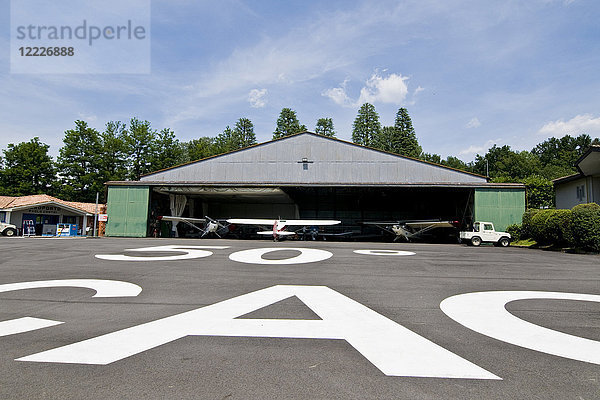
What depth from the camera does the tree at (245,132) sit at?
70.9 metres

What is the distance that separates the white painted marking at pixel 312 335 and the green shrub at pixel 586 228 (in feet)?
51.3

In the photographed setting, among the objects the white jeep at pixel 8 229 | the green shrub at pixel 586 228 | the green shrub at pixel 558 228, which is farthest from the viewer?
the white jeep at pixel 8 229

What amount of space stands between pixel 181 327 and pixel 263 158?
2487 cm

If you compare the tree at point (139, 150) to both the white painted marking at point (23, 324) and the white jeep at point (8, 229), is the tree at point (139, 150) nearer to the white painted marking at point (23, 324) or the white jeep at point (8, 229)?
the white jeep at point (8, 229)

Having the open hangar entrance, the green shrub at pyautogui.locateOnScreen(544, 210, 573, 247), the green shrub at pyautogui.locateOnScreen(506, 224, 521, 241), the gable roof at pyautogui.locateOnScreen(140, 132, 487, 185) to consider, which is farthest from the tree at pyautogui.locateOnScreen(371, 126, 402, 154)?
the green shrub at pyautogui.locateOnScreen(544, 210, 573, 247)

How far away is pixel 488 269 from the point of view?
354 inches

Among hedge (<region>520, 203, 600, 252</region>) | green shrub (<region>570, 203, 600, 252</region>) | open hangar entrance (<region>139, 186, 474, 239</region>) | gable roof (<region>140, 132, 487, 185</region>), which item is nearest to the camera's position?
green shrub (<region>570, 203, 600, 252</region>)

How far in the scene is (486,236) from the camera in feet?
71.2

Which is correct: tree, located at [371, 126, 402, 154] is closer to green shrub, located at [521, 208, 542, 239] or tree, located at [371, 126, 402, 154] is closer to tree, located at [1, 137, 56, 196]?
green shrub, located at [521, 208, 542, 239]

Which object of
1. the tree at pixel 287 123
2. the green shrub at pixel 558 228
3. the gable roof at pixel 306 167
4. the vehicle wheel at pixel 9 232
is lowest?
the vehicle wheel at pixel 9 232

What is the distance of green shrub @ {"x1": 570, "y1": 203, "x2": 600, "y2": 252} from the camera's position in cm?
1498

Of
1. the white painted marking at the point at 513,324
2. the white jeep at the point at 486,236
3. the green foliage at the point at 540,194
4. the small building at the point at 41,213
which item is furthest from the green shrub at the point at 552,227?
the small building at the point at 41,213

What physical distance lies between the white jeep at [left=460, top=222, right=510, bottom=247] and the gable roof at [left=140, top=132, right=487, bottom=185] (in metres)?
5.72

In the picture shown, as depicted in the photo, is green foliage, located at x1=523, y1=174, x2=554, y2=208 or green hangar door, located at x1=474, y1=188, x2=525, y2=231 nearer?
green hangar door, located at x1=474, y1=188, x2=525, y2=231
